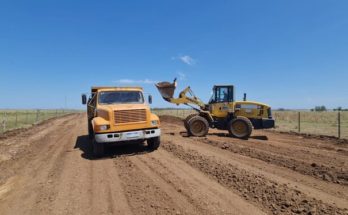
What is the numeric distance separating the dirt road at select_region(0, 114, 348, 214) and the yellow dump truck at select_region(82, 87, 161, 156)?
63 centimetres

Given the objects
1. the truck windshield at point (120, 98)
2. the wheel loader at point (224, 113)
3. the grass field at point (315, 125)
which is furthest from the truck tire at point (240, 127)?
the truck windshield at point (120, 98)

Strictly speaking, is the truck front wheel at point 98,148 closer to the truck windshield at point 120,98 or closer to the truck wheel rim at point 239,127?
the truck windshield at point 120,98

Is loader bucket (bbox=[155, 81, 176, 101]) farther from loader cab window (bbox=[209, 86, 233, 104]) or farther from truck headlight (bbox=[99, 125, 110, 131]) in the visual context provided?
truck headlight (bbox=[99, 125, 110, 131])

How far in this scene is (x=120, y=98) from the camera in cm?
1098

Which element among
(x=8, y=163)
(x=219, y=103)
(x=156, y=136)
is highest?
(x=219, y=103)

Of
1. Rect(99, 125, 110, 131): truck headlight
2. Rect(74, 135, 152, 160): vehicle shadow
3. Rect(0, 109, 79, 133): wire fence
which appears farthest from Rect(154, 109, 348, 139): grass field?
Rect(0, 109, 79, 133): wire fence

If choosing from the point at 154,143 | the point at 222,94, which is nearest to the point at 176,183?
the point at 154,143

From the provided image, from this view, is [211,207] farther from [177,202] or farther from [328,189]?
[328,189]

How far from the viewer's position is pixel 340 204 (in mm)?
5172

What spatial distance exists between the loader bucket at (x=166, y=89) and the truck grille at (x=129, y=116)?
6336mm

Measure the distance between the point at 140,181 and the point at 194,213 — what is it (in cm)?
224

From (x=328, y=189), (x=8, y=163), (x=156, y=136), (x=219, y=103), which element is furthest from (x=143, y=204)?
(x=219, y=103)

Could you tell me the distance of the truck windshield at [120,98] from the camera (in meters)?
10.9

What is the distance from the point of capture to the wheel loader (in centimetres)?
1523
